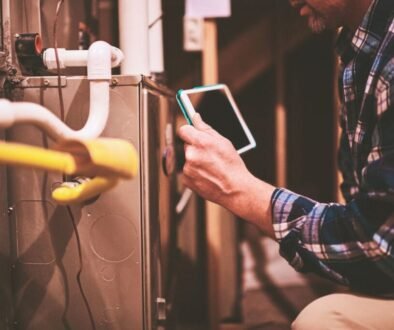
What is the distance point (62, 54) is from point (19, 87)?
0.34 ft

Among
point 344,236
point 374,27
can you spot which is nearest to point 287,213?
point 344,236

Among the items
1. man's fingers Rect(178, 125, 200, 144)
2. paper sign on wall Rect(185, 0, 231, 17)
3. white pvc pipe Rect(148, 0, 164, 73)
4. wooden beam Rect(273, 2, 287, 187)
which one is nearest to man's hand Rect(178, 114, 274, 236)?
man's fingers Rect(178, 125, 200, 144)

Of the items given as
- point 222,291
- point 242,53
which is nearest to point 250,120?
point 242,53

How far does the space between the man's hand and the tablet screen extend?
142mm

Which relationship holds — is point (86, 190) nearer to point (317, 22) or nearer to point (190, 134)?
point (190, 134)

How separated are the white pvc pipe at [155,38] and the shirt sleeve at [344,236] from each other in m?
0.60

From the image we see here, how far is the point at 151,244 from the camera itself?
871mm

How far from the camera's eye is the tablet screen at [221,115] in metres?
0.94

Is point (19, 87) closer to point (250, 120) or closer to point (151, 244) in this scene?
point (151, 244)

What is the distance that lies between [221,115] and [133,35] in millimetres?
262

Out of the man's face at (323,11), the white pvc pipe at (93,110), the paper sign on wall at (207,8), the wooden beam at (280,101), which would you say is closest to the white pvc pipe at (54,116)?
the white pvc pipe at (93,110)

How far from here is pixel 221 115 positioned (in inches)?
37.9

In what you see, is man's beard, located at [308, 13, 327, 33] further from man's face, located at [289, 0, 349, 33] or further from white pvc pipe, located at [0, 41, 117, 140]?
white pvc pipe, located at [0, 41, 117, 140]

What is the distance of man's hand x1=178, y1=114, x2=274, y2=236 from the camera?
76 centimetres
